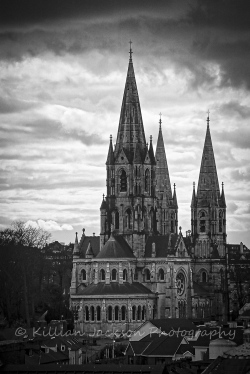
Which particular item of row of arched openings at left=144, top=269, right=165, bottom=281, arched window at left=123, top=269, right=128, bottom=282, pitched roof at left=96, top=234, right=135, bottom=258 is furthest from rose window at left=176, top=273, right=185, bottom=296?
arched window at left=123, top=269, right=128, bottom=282

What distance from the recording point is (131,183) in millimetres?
150375

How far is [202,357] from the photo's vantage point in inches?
3816

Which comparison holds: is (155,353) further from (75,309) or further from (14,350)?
(75,309)

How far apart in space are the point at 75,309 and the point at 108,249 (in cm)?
763

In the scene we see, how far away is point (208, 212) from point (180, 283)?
1605cm

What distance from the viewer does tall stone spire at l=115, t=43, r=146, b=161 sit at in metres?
151

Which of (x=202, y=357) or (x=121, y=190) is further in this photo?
(x=121, y=190)

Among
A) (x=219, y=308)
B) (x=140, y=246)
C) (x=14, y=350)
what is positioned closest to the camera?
(x=14, y=350)

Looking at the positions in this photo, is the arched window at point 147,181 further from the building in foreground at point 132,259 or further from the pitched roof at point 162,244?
the pitched roof at point 162,244

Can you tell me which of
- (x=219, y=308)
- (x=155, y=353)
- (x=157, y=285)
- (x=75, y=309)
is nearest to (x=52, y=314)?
(x=75, y=309)

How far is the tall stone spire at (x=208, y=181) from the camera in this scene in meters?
164

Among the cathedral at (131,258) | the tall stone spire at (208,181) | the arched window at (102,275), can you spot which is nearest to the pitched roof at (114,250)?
the cathedral at (131,258)

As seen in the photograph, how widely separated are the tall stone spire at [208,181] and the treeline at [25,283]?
19.1 metres

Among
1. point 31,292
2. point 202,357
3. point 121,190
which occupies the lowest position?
point 202,357
